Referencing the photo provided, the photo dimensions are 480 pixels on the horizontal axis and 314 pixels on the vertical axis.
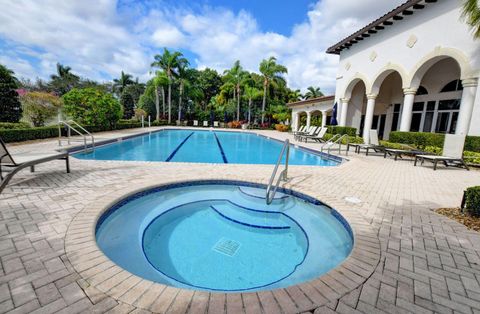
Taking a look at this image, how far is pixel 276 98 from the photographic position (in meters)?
34.2

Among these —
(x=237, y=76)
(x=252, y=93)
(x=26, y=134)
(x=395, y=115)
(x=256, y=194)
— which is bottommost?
(x=256, y=194)

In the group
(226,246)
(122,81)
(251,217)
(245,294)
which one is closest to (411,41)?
(251,217)

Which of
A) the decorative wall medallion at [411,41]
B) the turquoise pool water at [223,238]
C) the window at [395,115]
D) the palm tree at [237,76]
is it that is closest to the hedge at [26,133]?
the turquoise pool water at [223,238]

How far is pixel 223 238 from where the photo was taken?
3533 millimetres

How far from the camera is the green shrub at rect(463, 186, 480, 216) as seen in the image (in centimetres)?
359

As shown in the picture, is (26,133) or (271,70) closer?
(26,133)

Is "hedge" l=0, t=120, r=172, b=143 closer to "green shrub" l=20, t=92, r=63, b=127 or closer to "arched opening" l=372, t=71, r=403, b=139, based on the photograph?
"green shrub" l=20, t=92, r=63, b=127

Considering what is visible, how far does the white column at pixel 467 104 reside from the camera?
932 centimetres

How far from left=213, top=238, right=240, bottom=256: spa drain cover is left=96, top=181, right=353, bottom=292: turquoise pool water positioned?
1 cm

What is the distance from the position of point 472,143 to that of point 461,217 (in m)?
7.94

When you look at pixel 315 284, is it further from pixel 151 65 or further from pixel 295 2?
pixel 151 65

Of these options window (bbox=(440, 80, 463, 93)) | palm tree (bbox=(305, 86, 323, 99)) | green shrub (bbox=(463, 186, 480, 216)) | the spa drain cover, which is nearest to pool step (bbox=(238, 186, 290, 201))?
the spa drain cover

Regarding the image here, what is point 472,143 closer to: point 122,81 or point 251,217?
point 251,217

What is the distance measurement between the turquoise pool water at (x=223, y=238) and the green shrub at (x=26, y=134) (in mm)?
9664
